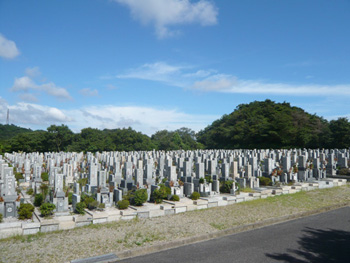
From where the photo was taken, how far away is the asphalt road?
5.85m

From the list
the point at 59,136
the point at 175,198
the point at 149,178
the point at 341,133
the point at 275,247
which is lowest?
the point at 275,247

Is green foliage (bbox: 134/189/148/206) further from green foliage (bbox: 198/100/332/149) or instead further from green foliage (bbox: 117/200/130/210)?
green foliage (bbox: 198/100/332/149)

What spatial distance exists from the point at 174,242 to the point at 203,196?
17.3 feet

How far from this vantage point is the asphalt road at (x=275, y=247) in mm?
5852

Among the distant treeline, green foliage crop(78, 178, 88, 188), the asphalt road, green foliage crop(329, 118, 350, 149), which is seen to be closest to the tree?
the distant treeline

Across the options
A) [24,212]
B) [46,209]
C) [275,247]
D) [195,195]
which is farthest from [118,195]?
[275,247]

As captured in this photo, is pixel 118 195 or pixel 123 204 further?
pixel 118 195

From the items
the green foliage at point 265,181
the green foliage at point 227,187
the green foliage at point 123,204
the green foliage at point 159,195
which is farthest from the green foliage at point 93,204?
the green foliage at point 265,181

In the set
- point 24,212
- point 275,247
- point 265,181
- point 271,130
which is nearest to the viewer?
point 275,247

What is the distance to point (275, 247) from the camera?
648 cm

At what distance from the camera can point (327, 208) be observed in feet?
33.6

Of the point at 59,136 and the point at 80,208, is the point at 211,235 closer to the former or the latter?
the point at 80,208

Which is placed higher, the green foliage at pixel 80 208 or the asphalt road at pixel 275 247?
the green foliage at pixel 80 208

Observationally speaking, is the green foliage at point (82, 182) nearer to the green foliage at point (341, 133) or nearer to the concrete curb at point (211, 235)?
the concrete curb at point (211, 235)
